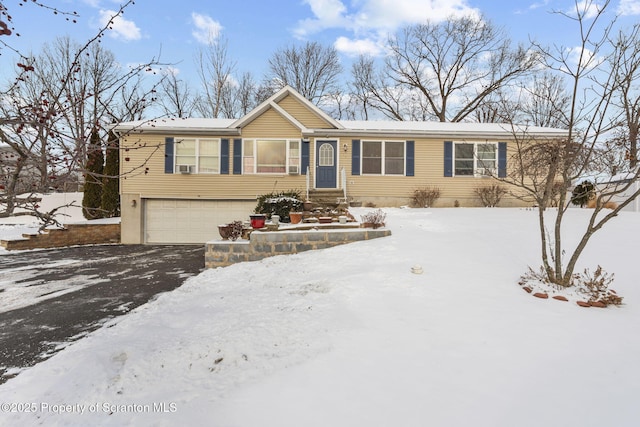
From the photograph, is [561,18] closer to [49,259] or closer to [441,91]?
[49,259]

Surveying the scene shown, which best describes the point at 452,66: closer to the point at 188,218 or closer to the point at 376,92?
the point at 376,92

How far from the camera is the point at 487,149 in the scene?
13109mm

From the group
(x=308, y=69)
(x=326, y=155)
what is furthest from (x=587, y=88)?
(x=308, y=69)

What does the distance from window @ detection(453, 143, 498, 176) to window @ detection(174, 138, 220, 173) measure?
1021 cm

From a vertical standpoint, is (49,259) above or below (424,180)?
below

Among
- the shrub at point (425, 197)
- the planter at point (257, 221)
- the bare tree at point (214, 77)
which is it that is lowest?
the planter at point (257, 221)

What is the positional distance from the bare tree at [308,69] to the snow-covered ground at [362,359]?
2544cm

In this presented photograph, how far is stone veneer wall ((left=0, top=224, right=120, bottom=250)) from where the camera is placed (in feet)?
40.2

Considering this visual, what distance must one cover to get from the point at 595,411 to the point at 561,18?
18.8 feet

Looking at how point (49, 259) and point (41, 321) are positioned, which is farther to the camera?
point (49, 259)

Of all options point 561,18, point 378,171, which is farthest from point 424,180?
point 561,18

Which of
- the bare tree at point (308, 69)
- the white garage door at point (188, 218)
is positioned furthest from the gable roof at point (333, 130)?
the bare tree at point (308, 69)

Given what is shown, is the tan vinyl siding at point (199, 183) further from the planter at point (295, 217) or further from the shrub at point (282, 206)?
the planter at point (295, 217)

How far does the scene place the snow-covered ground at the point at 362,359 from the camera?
2383 millimetres
